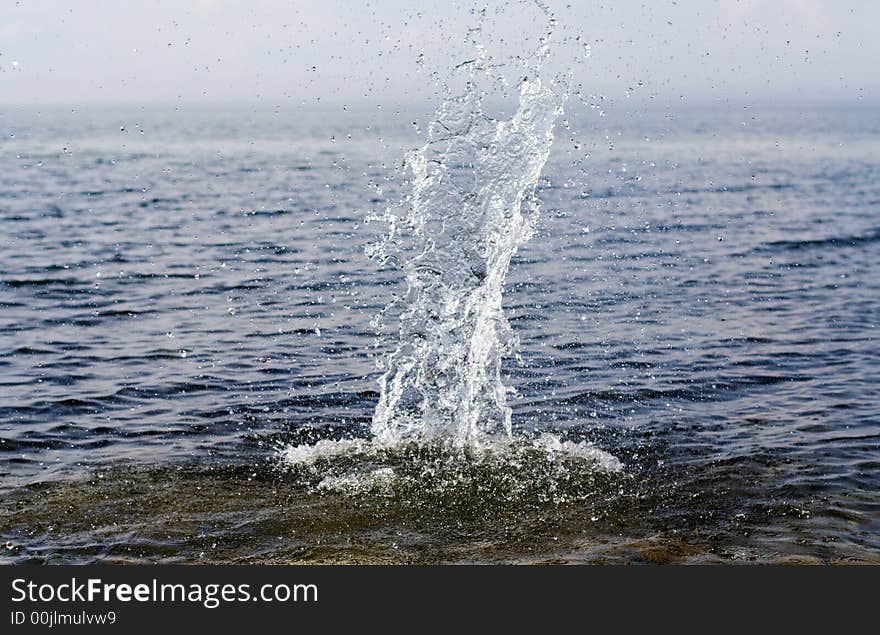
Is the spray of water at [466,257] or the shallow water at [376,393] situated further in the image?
the spray of water at [466,257]

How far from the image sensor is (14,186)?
3700 cm

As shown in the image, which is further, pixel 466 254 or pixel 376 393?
pixel 376 393

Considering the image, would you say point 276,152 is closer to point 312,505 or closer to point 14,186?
point 14,186

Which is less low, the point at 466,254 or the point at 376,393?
the point at 466,254

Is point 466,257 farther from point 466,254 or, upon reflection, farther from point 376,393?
point 376,393

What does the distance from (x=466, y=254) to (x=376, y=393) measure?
2.36m

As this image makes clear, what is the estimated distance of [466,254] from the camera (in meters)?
12.9

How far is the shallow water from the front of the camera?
9.37 m

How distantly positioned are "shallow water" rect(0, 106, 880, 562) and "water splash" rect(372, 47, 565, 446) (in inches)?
25.0

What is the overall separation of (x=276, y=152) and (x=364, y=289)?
35531 mm

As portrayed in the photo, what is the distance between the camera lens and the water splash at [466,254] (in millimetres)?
12375

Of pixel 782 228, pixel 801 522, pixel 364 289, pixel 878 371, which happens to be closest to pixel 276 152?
pixel 782 228

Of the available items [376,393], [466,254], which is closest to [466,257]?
[466,254]

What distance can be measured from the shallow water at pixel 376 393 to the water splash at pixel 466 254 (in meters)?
0.64
